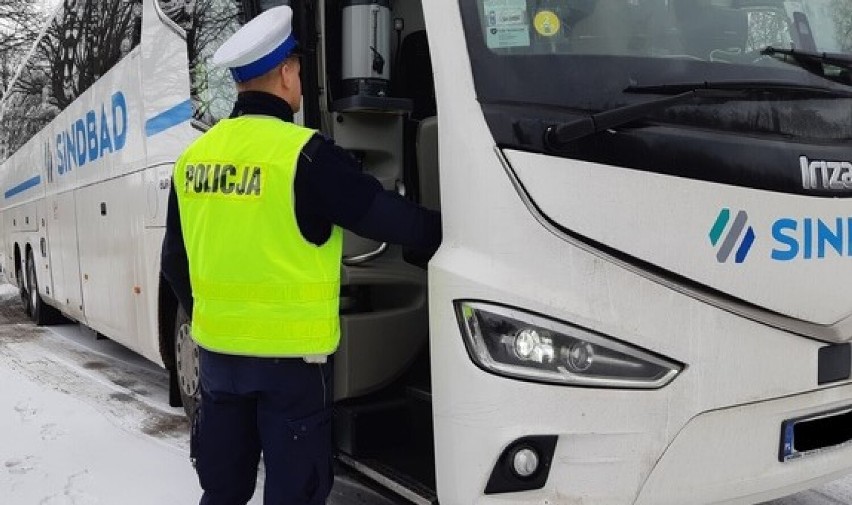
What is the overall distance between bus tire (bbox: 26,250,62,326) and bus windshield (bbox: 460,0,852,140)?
9008 millimetres

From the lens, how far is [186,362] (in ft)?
15.3

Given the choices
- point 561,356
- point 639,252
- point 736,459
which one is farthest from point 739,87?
point 736,459

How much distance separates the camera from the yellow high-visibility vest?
247 centimetres

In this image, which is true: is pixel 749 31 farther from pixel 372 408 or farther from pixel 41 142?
pixel 41 142

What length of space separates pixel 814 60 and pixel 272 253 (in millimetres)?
1934

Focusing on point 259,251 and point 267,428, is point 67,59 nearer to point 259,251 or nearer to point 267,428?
point 259,251

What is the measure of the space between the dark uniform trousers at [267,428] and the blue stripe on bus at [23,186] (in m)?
7.80

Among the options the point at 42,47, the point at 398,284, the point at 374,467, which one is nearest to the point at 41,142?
the point at 42,47

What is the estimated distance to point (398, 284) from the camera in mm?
3707

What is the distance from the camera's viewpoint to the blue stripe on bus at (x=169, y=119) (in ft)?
15.2

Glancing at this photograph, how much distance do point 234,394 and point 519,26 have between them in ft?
4.99

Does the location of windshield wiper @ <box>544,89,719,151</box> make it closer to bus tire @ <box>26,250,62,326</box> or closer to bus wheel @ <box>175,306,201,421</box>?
bus wheel @ <box>175,306,201,421</box>

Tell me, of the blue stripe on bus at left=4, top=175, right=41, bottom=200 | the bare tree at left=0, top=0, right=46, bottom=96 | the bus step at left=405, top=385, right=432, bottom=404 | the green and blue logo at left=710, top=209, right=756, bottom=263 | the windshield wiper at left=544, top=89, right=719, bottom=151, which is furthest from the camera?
the bare tree at left=0, top=0, right=46, bottom=96

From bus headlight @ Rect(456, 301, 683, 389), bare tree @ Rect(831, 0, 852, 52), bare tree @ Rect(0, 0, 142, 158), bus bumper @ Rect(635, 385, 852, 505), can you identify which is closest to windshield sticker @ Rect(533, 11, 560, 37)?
bus headlight @ Rect(456, 301, 683, 389)
